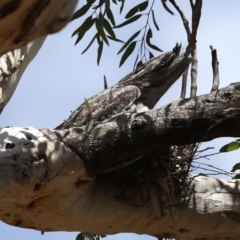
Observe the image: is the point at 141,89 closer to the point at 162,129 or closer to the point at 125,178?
the point at 125,178

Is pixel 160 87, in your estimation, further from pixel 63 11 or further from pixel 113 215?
pixel 63 11

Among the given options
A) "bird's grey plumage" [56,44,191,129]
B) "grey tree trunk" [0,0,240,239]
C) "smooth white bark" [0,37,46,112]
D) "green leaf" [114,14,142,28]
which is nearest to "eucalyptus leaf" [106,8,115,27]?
"green leaf" [114,14,142,28]

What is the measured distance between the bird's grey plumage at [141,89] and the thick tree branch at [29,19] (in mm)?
2262


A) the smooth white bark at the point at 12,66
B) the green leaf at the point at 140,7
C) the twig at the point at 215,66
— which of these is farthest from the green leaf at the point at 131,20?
the twig at the point at 215,66

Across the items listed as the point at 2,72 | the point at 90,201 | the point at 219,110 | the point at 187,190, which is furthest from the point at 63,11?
the point at 2,72

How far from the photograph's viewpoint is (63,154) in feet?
7.27

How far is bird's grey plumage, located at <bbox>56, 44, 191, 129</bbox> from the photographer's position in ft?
11.4

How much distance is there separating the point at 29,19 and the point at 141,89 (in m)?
3.00

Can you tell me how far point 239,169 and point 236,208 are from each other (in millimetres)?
511

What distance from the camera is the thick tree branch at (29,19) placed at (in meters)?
0.84

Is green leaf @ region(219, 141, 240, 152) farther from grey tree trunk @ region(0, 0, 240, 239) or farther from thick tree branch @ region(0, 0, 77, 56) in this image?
thick tree branch @ region(0, 0, 77, 56)

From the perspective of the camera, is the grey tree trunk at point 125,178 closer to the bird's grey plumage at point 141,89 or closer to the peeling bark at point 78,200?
the peeling bark at point 78,200

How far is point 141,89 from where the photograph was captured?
12.6 ft

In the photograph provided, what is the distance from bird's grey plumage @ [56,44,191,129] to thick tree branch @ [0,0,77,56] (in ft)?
7.42
